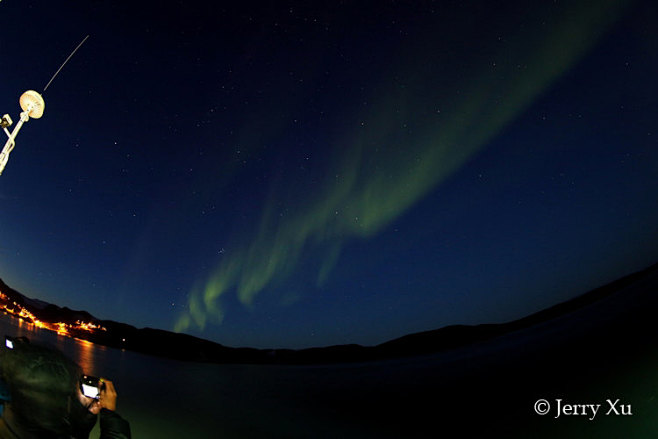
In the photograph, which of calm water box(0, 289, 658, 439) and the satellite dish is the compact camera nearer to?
calm water box(0, 289, 658, 439)

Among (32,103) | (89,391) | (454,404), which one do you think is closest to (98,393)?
(89,391)

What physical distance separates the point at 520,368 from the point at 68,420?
193 ft

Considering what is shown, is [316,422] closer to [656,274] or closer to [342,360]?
[656,274]

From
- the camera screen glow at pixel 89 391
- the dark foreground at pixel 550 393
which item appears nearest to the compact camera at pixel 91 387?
the camera screen glow at pixel 89 391

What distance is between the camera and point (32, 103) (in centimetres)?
672

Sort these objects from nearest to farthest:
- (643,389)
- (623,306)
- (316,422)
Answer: (643,389)
(316,422)
(623,306)

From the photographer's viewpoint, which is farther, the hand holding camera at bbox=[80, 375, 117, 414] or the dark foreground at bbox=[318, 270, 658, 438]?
the dark foreground at bbox=[318, 270, 658, 438]

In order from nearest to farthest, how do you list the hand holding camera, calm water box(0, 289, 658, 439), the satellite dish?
the hand holding camera < the satellite dish < calm water box(0, 289, 658, 439)

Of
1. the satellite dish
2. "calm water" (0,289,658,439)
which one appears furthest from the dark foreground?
the satellite dish

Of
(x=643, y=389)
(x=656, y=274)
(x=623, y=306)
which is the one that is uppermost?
(x=656, y=274)

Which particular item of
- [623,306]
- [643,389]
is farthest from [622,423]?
[623,306]

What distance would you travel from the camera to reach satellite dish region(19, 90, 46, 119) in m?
6.63

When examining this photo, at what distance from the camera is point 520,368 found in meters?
48.2

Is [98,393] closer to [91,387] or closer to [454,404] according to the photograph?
[91,387]
